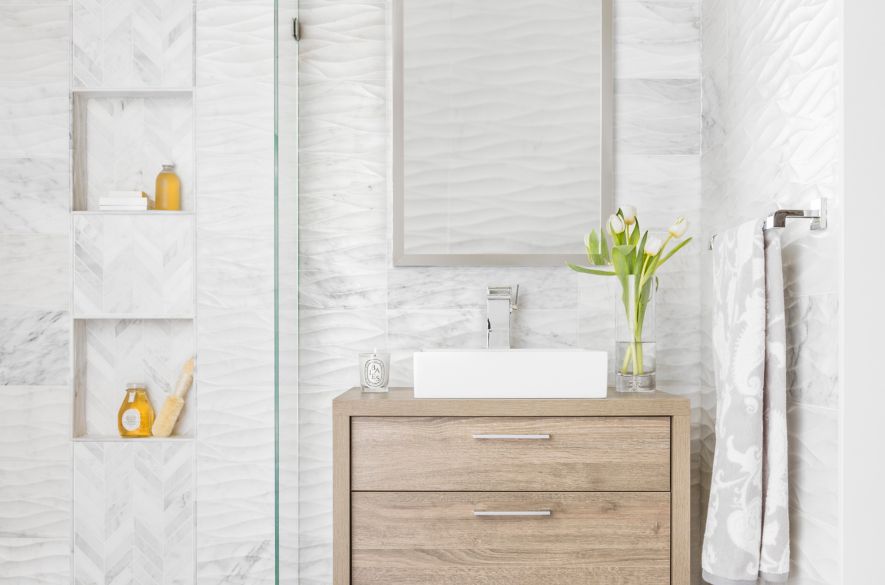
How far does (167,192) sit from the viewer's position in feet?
5.87

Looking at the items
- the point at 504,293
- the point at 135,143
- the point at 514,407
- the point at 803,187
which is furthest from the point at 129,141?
the point at 803,187

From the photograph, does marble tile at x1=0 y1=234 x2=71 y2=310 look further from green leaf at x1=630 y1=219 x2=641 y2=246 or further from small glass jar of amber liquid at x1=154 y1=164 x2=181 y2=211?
green leaf at x1=630 y1=219 x2=641 y2=246

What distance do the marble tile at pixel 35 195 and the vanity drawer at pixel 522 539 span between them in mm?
1019

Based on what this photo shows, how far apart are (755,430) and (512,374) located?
510 mm

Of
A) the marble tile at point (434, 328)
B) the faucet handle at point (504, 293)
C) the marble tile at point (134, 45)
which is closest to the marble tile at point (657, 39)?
the faucet handle at point (504, 293)

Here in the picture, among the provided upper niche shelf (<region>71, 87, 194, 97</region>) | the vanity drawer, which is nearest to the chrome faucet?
the vanity drawer

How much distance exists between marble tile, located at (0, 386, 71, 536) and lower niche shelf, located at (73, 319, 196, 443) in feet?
0.14

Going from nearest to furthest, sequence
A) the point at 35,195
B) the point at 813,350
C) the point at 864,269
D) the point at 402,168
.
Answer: the point at 864,269, the point at 813,350, the point at 35,195, the point at 402,168

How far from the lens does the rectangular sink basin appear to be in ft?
5.30

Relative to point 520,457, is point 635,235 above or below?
above

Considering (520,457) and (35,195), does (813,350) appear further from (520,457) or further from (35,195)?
(35,195)

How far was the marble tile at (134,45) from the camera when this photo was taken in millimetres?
1702

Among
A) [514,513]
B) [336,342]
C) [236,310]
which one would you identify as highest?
[236,310]

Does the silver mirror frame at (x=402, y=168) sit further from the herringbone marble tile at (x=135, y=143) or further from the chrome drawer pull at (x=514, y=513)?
the chrome drawer pull at (x=514, y=513)
